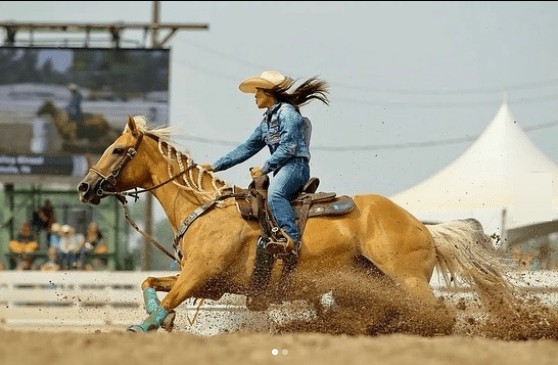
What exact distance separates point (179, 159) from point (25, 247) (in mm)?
11881

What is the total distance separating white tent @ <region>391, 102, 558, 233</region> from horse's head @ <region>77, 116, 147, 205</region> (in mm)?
7118

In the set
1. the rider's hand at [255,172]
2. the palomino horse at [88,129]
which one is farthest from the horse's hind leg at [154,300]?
the palomino horse at [88,129]

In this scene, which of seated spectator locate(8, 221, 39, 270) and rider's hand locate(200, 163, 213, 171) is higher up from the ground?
A: rider's hand locate(200, 163, 213, 171)

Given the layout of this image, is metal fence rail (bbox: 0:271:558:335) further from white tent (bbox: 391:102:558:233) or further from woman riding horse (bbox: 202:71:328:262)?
woman riding horse (bbox: 202:71:328:262)

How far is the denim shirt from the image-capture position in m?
8.38

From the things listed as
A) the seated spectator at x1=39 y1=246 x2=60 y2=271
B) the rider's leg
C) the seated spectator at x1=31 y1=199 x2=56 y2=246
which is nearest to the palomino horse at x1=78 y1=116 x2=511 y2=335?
the rider's leg

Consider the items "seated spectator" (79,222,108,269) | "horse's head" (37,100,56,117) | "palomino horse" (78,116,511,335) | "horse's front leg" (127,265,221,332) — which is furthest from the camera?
"horse's head" (37,100,56,117)

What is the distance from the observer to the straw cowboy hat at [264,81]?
28.3 ft

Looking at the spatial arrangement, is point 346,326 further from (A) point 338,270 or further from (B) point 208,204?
(B) point 208,204

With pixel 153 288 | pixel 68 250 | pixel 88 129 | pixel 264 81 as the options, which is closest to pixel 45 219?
pixel 88 129

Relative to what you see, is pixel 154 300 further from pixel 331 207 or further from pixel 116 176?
pixel 331 207

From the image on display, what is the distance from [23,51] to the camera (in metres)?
24.3

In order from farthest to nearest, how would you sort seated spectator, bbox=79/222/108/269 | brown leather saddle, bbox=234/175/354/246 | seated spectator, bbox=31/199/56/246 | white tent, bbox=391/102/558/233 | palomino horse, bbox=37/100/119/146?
palomino horse, bbox=37/100/119/146
seated spectator, bbox=31/199/56/246
seated spectator, bbox=79/222/108/269
white tent, bbox=391/102/558/233
brown leather saddle, bbox=234/175/354/246

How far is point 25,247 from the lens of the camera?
787 inches
